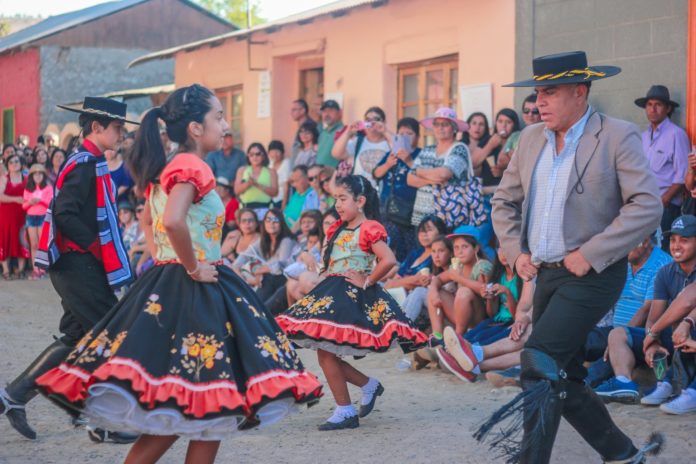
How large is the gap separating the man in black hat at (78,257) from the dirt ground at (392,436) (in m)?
0.28

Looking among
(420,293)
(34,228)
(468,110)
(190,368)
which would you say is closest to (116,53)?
(34,228)

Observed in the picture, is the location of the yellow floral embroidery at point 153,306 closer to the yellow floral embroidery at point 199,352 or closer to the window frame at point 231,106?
the yellow floral embroidery at point 199,352

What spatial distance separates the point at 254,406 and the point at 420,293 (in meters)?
5.38

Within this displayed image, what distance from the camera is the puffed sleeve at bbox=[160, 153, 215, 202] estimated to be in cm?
439

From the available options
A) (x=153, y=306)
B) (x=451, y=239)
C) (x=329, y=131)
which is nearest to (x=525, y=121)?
(x=451, y=239)

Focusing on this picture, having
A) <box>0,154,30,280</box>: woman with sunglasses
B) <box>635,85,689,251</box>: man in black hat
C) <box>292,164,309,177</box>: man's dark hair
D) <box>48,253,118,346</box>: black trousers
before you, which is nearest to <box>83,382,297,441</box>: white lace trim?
<box>48,253,118,346</box>: black trousers

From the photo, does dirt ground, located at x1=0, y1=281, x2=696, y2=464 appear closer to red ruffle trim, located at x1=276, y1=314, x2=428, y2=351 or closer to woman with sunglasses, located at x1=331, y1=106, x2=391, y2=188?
red ruffle trim, located at x1=276, y1=314, x2=428, y2=351

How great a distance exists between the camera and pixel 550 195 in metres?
4.89

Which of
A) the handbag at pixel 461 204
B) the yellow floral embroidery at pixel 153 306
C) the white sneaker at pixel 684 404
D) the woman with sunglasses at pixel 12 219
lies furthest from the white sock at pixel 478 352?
the woman with sunglasses at pixel 12 219

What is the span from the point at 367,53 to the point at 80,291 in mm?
8229

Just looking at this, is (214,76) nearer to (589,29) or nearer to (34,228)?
(34,228)

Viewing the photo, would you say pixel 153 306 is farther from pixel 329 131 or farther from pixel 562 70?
pixel 329 131

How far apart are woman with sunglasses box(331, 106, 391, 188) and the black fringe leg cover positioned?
6313 mm

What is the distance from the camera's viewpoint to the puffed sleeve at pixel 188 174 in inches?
173
